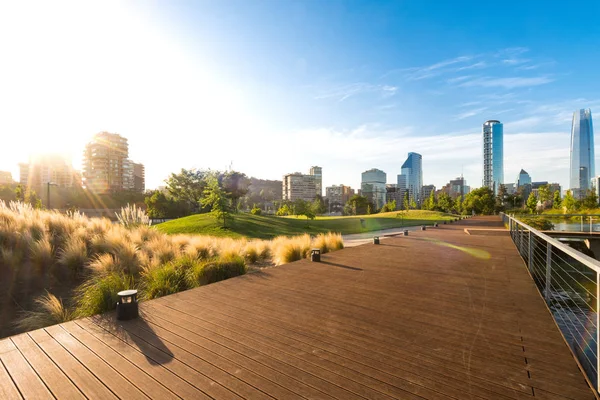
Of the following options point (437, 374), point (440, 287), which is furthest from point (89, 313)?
point (440, 287)

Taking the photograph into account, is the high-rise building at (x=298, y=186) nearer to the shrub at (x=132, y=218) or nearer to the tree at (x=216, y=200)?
the tree at (x=216, y=200)

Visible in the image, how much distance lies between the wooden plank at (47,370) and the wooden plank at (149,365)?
1.21 ft

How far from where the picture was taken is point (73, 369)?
6.48 feet

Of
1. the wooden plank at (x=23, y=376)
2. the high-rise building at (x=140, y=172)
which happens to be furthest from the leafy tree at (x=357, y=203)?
the high-rise building at (x=140, y=172)

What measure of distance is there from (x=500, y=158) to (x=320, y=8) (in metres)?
187

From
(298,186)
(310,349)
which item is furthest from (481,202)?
(298,186)

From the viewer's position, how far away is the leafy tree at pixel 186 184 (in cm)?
3903

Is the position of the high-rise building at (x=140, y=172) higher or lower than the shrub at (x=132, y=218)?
higher

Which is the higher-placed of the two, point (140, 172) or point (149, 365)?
point (140, 172)

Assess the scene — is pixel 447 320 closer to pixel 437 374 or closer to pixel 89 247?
pixel 437 374

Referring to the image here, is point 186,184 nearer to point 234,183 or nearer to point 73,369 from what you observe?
point 234,183

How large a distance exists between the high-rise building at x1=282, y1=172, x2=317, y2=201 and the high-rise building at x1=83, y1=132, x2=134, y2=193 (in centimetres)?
6543

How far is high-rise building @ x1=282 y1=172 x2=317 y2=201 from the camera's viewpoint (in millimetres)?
127812

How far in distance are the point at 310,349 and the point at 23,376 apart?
1991mm
